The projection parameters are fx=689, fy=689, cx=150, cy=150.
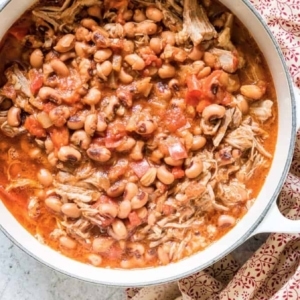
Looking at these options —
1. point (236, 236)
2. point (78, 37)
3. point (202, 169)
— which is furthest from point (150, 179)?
point (78, 37)

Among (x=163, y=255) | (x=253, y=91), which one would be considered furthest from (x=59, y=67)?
(x=163, y=255)

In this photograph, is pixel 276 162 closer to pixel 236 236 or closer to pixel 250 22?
pixel 236 236

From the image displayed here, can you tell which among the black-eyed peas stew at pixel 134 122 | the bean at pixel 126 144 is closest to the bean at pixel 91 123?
the black-eyed peas stew at pixel 134 122

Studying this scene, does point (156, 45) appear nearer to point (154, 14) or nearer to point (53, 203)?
point (154, 14)

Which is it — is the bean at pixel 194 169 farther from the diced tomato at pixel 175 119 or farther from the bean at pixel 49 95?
the bean at pixel 49 95

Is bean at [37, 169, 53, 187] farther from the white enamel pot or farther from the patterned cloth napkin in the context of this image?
the patterned cloth napkin

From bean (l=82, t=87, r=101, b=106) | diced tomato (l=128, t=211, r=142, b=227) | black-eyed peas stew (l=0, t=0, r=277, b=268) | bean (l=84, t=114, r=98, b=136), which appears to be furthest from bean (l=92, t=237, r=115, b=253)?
bean (l=82, t=87, r=101, b=106)
